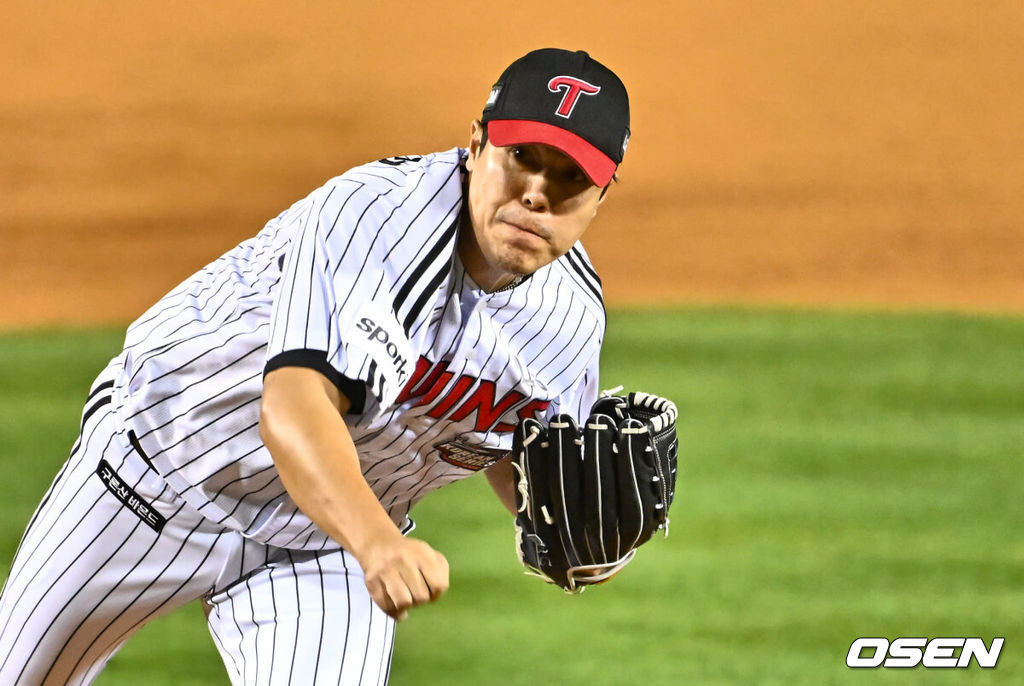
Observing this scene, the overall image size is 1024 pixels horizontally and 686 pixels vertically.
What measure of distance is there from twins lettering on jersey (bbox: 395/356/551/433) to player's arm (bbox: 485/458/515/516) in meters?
0.31

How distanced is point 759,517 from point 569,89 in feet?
11.6

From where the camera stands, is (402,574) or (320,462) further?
(320,462)

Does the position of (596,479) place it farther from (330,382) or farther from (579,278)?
(330,382)

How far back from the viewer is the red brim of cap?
2268 mm

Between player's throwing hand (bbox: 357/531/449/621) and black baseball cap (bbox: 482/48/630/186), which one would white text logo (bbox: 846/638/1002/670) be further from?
player's throwing hand (bbox: 357/531/449/621)

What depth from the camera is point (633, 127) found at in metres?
8.84

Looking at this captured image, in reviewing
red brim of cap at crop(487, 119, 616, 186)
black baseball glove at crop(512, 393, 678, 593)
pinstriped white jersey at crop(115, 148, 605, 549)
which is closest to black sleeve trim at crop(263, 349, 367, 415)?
pinstriped white jersey at crop(115, 148, 605, 549)

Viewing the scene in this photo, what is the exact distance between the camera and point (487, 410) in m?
2.70

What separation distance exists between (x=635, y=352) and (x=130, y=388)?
4516 millimetres

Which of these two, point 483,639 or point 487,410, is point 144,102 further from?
point 487,410

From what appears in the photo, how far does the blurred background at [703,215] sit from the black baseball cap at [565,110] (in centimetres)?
303

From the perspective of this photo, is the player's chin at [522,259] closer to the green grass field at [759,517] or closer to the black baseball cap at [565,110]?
the black baseball cap at [565,110]

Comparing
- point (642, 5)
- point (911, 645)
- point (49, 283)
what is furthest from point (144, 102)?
point (911, 645)

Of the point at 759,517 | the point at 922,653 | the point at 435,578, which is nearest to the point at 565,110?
the point at 435,578
